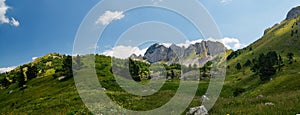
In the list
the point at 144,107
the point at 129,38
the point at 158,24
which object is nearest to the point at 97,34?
the point at 129,38

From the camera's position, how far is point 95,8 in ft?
54.3

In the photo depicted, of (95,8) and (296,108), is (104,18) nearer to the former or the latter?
(95,8)

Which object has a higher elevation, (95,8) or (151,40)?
(95,8)

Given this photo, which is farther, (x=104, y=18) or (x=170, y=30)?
(x=170, y=30)

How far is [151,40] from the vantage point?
68.9 feet

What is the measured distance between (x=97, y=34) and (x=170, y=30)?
548cm

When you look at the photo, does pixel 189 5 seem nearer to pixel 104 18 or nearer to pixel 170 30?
pixel 170 30

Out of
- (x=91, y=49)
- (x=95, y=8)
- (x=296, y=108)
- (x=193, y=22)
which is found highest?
(x=95, y=8)

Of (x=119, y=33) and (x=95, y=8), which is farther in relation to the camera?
(x=119, y=33)

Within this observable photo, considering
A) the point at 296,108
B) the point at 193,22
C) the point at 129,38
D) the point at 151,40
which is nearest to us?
the point at 296,108

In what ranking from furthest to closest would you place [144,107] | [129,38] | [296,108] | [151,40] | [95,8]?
[144,107], [151,40], [129,38], [95,8], [296,108]

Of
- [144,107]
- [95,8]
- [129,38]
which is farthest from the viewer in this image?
[144,107]

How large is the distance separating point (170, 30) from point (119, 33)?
148 inches

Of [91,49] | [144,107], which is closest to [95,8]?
[91,49]
